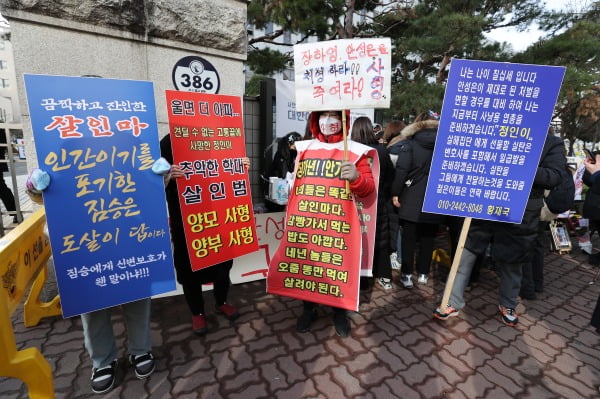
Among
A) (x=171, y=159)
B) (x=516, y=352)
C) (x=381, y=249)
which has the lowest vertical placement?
(x=516, y=352)

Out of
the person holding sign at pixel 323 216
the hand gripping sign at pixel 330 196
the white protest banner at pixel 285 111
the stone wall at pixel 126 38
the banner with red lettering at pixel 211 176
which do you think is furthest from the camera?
the white protest banner at pixel 285 111

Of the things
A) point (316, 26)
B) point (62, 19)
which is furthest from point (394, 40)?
point (62, 19)

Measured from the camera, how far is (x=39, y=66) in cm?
286

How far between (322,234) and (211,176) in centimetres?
101

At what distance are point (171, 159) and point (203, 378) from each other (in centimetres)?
159

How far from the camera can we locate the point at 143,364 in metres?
2.27

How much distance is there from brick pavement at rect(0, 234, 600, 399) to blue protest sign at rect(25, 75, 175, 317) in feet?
2.42

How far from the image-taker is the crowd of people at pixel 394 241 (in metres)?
2.25

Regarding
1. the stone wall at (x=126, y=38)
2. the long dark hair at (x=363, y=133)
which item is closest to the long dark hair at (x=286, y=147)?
the stone wall at (x=126, y=38)

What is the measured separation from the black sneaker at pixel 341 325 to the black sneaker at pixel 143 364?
146 cm

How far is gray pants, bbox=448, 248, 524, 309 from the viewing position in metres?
3.00

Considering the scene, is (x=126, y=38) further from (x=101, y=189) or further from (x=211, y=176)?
(x=101, y=189)

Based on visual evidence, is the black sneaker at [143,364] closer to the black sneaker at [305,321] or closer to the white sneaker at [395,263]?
the black sneaker at [305,321]

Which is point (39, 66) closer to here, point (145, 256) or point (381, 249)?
point (145, 256)
